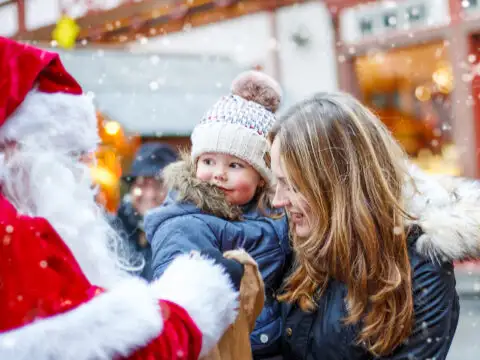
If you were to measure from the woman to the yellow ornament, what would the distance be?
9.75 meters

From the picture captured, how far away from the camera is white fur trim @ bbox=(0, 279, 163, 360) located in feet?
5.17

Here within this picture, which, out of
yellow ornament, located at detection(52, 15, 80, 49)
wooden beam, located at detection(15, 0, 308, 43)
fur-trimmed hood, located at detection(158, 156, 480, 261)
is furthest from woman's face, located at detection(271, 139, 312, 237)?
yellow ornament, located at detection(52, 15, 80, 49)

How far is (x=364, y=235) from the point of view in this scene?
6.68 feet

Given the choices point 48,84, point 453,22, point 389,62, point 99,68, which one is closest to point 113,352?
point 48,84

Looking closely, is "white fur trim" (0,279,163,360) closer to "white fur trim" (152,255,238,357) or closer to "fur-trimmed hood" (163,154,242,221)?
"white fur trim" (152,255,238,357)

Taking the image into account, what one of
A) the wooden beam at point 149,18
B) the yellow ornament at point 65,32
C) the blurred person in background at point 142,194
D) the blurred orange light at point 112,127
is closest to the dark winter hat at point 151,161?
the blurred person in background at point 142,194

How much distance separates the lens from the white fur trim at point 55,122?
1.85 metres

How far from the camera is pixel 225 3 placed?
36.4ft

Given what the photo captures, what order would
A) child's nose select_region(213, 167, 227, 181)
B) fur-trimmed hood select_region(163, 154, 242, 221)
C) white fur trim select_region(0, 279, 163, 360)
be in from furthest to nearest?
1. child's nose select_region(213, 167, 227, 181)
2. fur-trimmed hood select_region(163, 154, 242, 221)
3. white fur trim select_region(0, 279, 163, 360)

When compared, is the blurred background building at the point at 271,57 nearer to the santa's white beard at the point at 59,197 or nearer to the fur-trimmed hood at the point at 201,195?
the fur-trimmed hood at the point at 201,195

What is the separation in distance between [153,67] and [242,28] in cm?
202

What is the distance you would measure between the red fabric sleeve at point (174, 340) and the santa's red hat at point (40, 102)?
59cm

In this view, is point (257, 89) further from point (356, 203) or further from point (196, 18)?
point (196, 18)

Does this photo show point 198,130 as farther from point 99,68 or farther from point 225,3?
point 225,3
